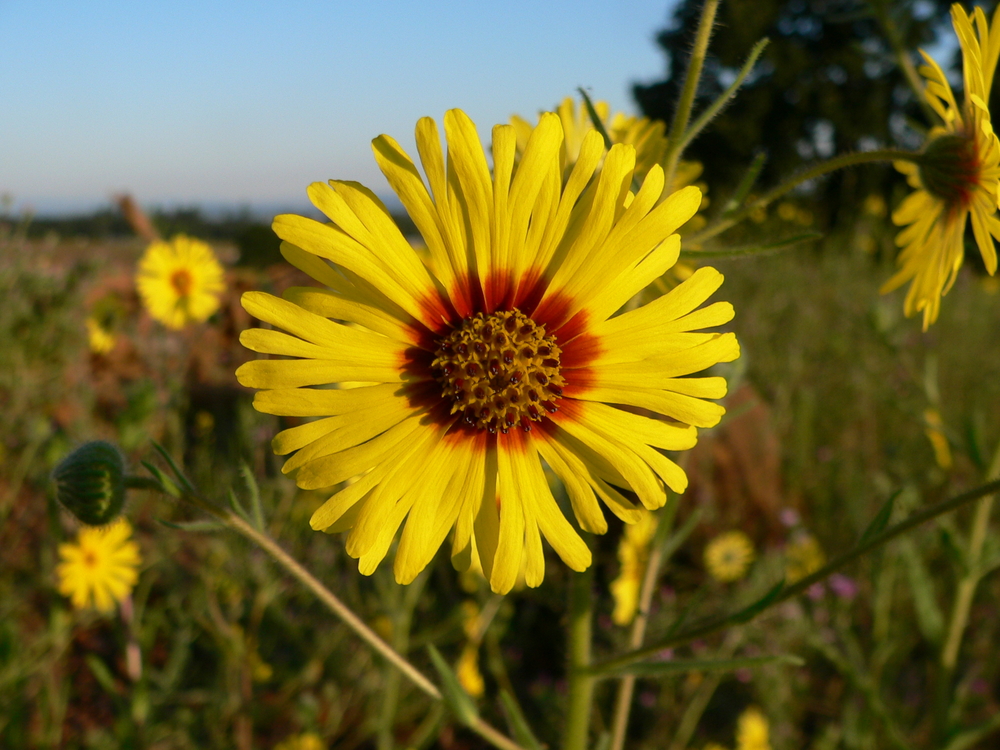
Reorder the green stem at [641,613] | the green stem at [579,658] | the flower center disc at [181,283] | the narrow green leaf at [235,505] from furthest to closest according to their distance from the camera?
1. the flower center disc at [181,283]
2. the green stem at [641,613]
3. the green stem at [579,658]
4. the narrow green leaf at [235,505]

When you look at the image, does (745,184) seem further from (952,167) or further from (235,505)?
(235,505)

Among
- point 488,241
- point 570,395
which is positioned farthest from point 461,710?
point 488,241

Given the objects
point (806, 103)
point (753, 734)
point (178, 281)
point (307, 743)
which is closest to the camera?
point (307, 743)

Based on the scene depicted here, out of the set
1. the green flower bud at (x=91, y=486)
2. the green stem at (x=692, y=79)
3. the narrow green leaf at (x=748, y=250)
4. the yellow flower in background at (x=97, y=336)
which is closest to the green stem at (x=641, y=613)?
the narrow green leaf at (x=748, y=250)

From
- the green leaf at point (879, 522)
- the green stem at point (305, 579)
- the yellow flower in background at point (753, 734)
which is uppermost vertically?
the green stem at point (305, 579)

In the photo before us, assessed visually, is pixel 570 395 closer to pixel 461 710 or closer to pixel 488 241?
A: pixel 488 241

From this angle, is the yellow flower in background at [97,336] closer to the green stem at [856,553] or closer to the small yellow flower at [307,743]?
the small yellow flower at [307,743]

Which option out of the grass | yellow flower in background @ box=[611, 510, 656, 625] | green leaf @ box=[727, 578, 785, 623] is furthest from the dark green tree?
green leaf @ box=[727, 578, 785, 623]

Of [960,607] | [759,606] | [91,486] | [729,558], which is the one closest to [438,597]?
[729,558]
